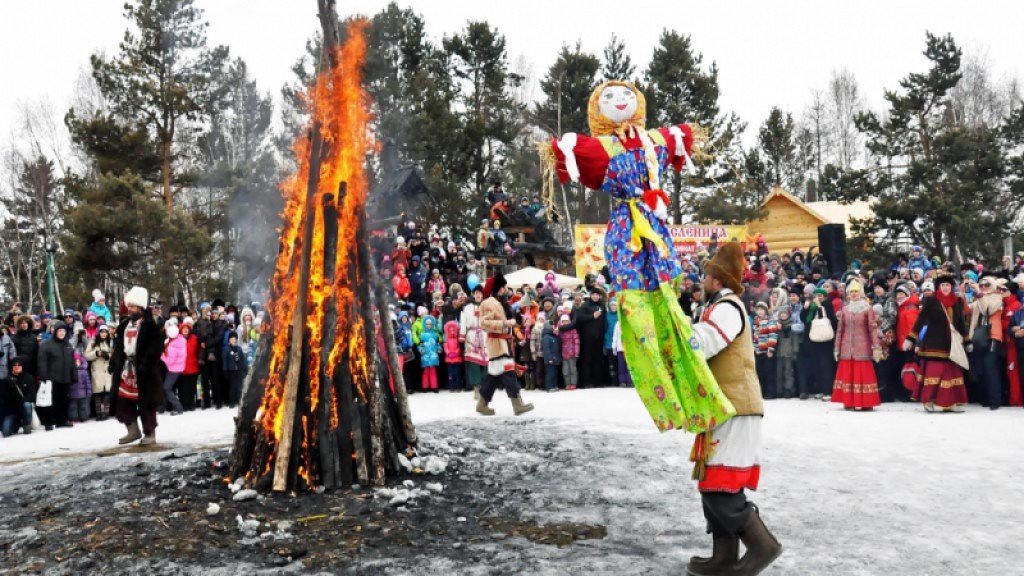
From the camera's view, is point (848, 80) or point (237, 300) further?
point (848, 80)

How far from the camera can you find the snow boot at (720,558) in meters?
4.12

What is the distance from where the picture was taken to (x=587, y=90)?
33781 millimetres

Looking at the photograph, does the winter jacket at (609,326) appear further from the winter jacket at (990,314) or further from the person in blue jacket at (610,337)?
the winter jacket at (990,314)

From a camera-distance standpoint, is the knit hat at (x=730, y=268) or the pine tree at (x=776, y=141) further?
the pine tree at (x=776, y=141)

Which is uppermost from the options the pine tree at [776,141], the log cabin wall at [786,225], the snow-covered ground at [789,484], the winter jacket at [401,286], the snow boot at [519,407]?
the pine tree at [776,141]

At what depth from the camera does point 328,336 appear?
20.2 ft

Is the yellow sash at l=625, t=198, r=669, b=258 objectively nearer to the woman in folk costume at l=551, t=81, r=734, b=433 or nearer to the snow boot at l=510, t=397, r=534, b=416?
the woman in folk costume at l=551, t=81, r=734, b=433

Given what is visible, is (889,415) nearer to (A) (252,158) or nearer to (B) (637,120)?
(B) (637,120)

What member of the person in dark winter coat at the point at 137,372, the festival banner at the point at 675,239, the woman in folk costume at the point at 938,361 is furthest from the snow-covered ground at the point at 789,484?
the festival banner at the point at 675,239

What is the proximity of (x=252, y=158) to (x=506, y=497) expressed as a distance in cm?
2828

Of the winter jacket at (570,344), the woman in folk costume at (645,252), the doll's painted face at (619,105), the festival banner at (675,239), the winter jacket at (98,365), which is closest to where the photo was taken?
the woman in folk costume at (645,252)

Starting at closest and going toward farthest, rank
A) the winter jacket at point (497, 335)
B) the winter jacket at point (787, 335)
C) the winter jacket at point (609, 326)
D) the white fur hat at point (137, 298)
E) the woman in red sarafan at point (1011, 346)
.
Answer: the white fur hat at point (137, 298) < the winter jacket at point (497, 335) < the woman in red sarafan at point (1011, 346) < the winter jacket at point (787, 335) < the winter jacket at point (609, 326)

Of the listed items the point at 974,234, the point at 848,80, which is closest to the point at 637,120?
the point at 974,234

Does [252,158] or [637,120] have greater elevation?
[252,158]
